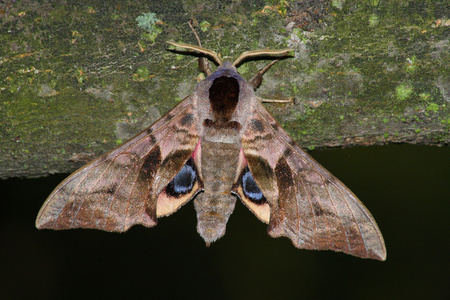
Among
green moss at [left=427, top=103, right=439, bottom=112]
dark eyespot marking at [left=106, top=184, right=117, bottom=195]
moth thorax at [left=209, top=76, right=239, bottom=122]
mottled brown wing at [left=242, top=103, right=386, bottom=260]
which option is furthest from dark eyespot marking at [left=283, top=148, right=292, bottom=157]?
dark eyespot marking at [left=106, top=184, right=117, bottom=195]

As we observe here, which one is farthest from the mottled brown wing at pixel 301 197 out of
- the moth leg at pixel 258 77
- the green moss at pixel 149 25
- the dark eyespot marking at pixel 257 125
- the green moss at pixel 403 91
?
the green moss at pixel 149 25

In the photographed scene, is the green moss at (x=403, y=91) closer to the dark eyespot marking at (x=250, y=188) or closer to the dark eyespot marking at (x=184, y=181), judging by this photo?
the dark eyespot marking at (x=250, y=188)

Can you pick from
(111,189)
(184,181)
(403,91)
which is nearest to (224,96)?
(184,181)

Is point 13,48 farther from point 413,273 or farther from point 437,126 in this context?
point 413,273

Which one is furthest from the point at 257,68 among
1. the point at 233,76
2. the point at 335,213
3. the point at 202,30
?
the point at 335,213

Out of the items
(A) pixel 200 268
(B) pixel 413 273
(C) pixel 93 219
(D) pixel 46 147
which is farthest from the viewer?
(A) pixel 200 268

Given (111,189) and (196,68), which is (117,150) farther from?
(196,68)

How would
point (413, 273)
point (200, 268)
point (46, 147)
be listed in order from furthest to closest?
point (200, 268)
point (413, 273)
point (46, 147)
